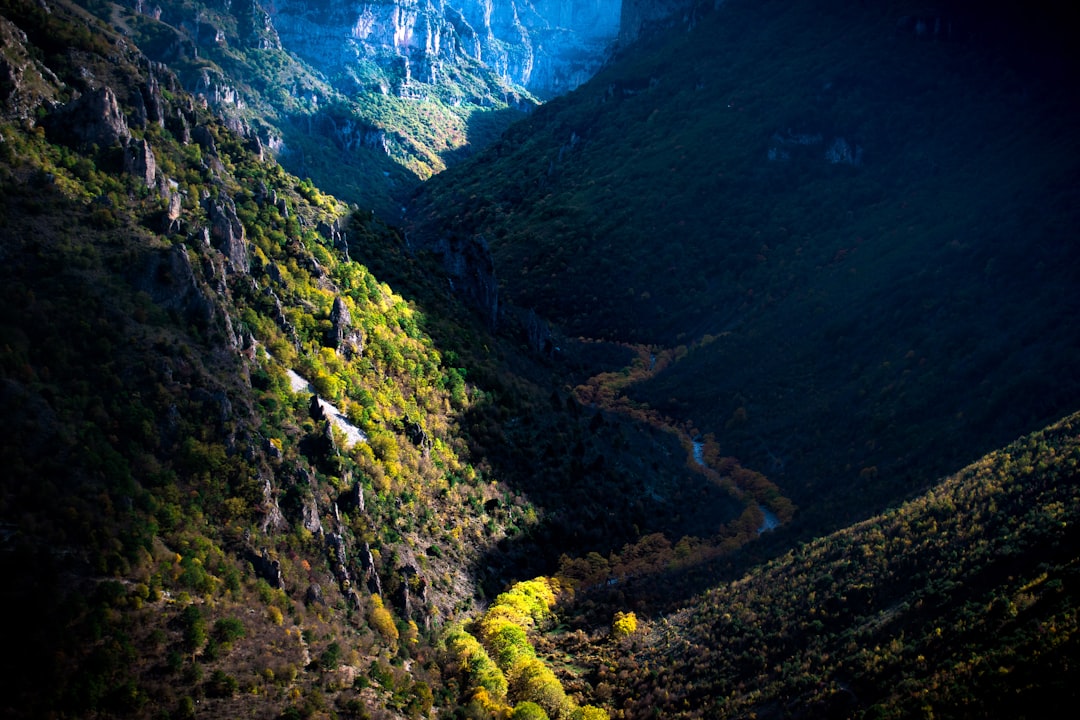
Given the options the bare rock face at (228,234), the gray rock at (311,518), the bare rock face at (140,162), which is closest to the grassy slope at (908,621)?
the gray rock at (311,518)

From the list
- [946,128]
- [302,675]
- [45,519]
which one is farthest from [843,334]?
[45,519]

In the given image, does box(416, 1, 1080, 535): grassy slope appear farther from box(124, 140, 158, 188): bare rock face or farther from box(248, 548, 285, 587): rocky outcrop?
box(124, 140, 158, 188): bare rock face

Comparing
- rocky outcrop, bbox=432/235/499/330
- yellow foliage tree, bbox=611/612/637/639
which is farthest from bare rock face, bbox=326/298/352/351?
rocky outcrop, bbox=432/235/499/330

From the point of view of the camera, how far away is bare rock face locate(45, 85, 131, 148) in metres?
56.2

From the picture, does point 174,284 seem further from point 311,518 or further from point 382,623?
point 382,623

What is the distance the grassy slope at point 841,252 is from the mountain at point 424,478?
111cm

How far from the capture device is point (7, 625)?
1227 inches

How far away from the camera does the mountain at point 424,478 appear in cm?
3734

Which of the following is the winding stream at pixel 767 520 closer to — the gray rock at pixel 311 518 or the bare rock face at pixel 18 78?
the gray rock at pixel 311 518

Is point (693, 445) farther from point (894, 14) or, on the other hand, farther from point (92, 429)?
point (894, 14)

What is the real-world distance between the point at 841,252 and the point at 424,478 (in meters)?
106

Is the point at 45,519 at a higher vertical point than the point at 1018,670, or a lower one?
higher

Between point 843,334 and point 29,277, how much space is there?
104966 millimetres

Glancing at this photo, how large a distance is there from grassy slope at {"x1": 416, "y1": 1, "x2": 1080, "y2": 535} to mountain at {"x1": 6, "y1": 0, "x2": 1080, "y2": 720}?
1.11 m
